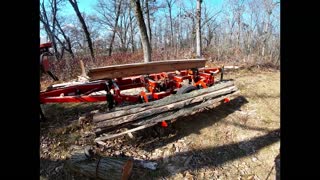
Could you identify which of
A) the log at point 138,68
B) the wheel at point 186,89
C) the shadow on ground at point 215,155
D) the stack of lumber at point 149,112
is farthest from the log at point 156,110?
the log at point 138,68

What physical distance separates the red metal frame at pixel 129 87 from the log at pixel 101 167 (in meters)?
1.51

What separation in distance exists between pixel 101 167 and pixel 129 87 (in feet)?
8.25

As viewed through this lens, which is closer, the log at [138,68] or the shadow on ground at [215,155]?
the shadow on ground at [215,155]

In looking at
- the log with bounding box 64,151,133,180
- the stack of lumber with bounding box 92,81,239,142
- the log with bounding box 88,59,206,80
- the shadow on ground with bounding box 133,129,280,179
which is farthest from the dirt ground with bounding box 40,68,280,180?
the log with bounding box 88,59,206,80

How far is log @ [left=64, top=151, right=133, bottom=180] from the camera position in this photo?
394cm

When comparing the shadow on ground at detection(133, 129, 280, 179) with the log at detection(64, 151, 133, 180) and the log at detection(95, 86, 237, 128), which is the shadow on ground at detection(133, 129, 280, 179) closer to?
the log at detection(64, 151, 133, 180)

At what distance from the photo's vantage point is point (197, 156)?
15.9 feet

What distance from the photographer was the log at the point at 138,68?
17.4 feet

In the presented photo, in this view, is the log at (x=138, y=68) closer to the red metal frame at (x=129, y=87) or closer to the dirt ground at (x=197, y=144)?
the red metal frame at (x=129, y=87)

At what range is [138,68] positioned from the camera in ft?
19.2

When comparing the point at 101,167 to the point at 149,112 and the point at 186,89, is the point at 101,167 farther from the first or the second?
the point at 186,89

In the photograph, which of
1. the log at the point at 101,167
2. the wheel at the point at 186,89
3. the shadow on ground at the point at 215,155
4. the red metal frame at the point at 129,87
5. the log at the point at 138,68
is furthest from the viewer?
the wheel at the point at 186,89
